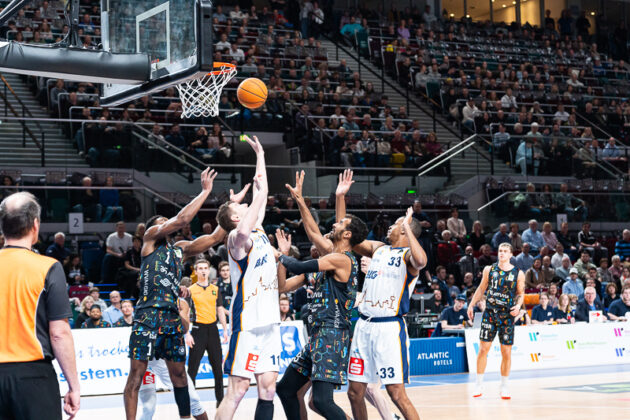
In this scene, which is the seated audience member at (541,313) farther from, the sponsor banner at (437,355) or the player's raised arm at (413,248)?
the player's raised arm at (413,248)

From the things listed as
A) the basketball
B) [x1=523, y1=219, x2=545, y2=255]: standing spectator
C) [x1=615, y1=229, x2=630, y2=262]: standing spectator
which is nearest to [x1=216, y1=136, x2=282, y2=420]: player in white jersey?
the basketball

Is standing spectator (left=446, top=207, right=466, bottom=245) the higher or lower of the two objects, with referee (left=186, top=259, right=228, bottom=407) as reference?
higher

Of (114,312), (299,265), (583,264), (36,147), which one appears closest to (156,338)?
(299,265)

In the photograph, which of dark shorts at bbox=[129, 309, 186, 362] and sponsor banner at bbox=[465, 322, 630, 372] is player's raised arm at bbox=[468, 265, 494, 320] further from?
dark shorts at bbox=[129, 309, 186, 362]

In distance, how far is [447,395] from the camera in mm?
12828

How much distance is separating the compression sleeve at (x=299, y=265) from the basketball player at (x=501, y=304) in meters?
6.05

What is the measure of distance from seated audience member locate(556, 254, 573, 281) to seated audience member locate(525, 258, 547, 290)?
54cm

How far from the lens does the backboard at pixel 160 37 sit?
8.80 metres

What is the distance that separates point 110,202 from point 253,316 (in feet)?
36.0

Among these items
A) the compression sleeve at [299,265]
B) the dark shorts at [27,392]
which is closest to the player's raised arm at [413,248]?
the compression sleeve at [299,265]

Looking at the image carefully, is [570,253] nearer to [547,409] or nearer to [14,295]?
[547,409]

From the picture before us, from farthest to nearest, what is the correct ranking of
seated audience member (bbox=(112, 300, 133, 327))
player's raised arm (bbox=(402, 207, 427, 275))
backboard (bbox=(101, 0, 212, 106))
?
seated audience member (bbox=(112, 300, 133, 327)) < backboard (bbox=(101, 0, 212, 106)) < player's raised arm (bbox=(402, 207, 427, 275))

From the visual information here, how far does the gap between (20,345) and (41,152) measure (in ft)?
46.0

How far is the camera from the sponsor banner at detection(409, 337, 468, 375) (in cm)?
1616
